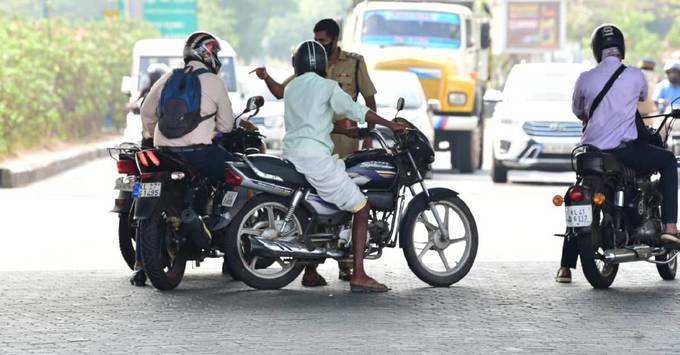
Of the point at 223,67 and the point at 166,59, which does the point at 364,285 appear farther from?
the point at 166,59

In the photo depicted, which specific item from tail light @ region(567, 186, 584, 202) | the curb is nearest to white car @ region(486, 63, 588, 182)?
the curb

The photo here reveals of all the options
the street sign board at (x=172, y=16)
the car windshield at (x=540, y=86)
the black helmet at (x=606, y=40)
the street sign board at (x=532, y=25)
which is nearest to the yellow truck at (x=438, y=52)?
the car windshield at (x=540, y=86)

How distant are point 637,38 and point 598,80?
215 feet

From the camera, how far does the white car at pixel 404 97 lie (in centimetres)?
2325

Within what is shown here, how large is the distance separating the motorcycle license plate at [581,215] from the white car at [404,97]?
1218cm

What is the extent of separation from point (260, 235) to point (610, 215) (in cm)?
226

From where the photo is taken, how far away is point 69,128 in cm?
3406

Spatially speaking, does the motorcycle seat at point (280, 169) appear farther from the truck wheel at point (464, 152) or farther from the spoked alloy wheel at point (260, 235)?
the truck wheel at point (464, 152)

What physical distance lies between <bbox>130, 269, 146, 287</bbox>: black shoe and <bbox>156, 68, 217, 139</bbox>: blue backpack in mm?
931

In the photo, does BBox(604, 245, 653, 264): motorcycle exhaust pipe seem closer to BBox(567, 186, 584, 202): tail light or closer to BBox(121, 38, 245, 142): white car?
BBox(567, 186, 584, 202): tail light

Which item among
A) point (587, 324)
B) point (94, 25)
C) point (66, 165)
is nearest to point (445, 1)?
point (66, 165)

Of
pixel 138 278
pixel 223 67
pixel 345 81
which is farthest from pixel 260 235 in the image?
pixel 223 67

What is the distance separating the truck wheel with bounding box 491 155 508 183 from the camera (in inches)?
915

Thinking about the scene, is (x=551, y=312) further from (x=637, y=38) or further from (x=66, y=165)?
(x=637, y=38)
